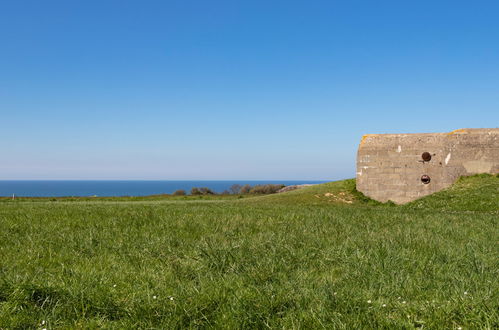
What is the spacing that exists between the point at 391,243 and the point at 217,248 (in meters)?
3.23

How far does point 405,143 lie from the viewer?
81.5ft

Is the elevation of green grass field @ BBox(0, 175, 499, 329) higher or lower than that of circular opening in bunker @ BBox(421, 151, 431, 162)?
lower

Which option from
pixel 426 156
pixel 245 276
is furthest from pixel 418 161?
pixel 245 276

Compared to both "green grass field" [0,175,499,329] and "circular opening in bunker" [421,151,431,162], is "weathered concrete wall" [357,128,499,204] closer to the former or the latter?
"circular opening in bunker" [421,151,431,162]

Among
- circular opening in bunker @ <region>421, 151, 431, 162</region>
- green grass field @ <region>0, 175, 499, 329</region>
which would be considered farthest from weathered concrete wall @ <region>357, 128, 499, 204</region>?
green grass field @ <region>0, 175, 499, 329</region>

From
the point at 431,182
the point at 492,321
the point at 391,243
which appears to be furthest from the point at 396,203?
the point at 492,321

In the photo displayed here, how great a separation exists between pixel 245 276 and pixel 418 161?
22.3 metres

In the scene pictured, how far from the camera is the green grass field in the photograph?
151 inches

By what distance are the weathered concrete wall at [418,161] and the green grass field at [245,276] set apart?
1585 cm

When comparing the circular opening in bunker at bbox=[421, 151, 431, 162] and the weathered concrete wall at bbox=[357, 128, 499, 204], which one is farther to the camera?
the circular opening in bunker at bbox=[421, 151, 431, 162]

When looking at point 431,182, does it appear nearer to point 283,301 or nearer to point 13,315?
point 283,301

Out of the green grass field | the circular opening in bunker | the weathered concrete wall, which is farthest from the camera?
the circular opening in bunker

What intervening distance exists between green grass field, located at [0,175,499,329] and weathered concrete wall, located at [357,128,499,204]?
15851mm

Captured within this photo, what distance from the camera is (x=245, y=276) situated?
Result: 514 centimetres
